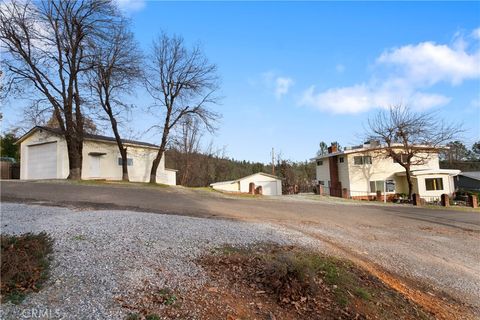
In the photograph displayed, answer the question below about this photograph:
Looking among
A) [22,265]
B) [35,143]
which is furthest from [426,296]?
[35,143]

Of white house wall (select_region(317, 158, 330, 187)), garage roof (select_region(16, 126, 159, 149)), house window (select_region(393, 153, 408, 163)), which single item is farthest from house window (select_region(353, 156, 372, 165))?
garage roof (select_region(16, 126, 159, 149))

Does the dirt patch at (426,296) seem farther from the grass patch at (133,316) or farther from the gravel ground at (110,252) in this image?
the grass patch at (133,316)

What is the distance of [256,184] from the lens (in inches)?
1348

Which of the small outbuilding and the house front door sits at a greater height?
the house front door

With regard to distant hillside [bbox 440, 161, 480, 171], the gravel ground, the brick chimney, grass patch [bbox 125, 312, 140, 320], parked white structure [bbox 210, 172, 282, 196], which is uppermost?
the brick chimney

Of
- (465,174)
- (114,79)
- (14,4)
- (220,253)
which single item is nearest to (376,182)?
(465,174)

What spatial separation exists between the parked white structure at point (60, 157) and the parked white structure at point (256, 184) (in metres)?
10.4

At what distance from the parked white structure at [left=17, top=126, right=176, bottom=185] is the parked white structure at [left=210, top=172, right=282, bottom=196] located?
1040 cm

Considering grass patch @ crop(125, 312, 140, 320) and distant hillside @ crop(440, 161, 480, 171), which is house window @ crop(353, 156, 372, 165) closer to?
distant hillside @ crop(440, 161, 480, 171)

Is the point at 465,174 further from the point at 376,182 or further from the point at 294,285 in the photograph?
the point at 294,285

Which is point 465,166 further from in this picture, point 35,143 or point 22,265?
point 22,265

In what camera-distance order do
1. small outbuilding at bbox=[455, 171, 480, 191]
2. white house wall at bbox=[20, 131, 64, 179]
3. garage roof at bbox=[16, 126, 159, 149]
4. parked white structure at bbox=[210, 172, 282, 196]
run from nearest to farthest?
1. garage roof at bbox=[16, 126, 159, 149]
2. white house wall at bbox=[20, 131, 64, 179]
3. parked white structure at bbox=[210, 172, 282, 196]
4. small outbuilding at bbox=[455, 171, 480, 191]

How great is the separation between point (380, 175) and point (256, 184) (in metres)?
12.5

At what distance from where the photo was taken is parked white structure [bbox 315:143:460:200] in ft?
97.8
